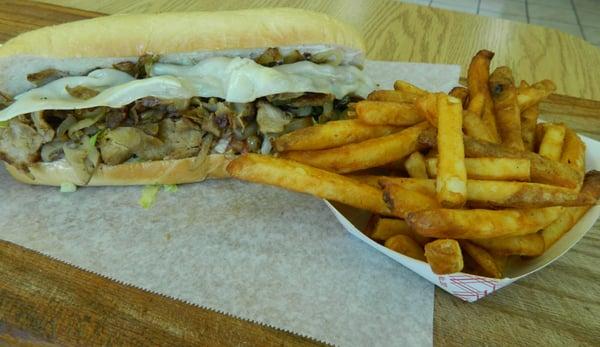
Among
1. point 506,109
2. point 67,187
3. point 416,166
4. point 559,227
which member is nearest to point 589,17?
point 506,109

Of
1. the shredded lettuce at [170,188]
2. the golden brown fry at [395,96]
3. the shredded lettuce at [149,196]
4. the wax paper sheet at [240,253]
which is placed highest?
the golden brown fry at [395,96]

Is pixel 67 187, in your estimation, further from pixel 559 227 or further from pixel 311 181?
pixel 559 227

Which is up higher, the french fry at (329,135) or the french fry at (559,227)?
the french fry at (329,135)

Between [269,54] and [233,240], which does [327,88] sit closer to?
[269,54]

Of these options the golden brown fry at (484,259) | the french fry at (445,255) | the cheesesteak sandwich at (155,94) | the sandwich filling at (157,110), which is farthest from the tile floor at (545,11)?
the french fry at (445,255)

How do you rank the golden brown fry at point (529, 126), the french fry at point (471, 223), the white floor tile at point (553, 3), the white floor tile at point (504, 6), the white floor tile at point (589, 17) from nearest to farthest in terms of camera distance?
the french fry at point (471, 223) → the golden brown fry at point (529, 126) → the white floor tile at point (589, 17) → the white floor tile at point (504, 6) → the white floor tile at point (553, 3)

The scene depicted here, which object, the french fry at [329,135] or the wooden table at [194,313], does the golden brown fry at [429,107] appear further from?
the wooden table at [194,313]
